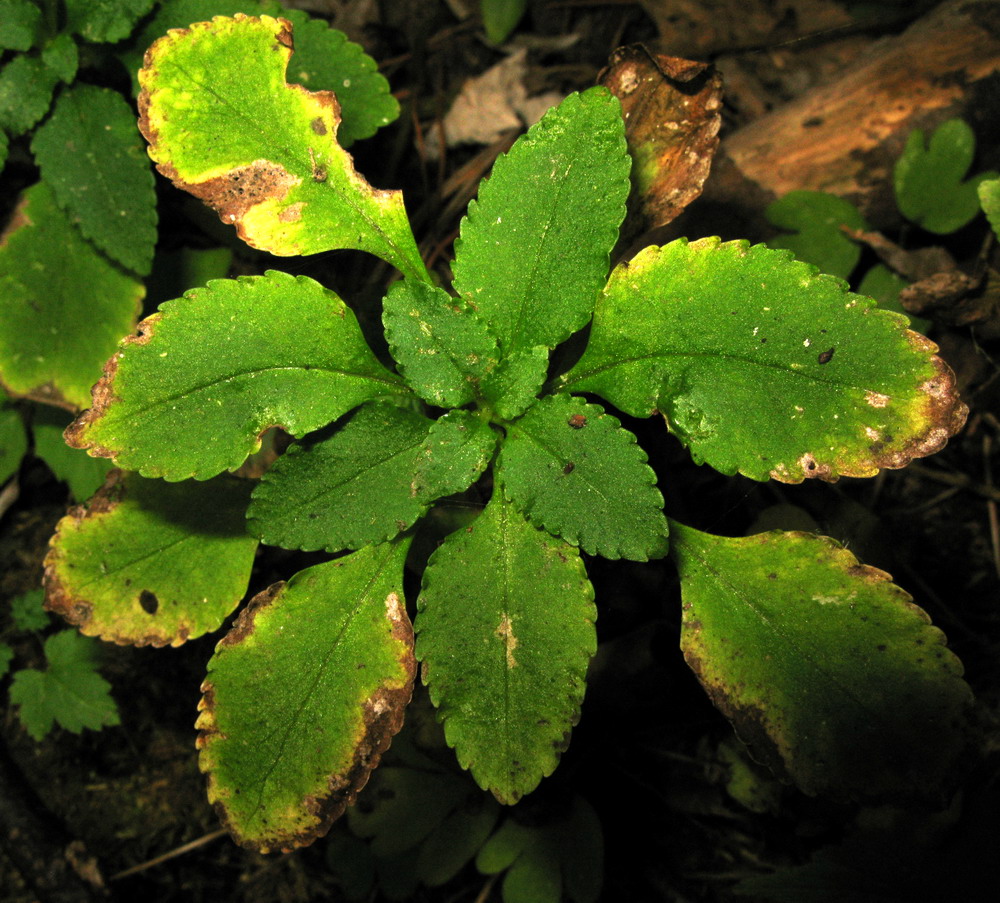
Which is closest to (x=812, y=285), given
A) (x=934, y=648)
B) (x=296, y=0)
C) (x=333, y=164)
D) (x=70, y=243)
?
(x=934, y=648)

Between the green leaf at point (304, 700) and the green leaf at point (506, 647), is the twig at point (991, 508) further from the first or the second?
the green leaf at point (304, 700)

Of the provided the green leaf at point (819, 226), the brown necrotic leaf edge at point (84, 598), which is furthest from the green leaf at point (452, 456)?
the green leaf at point (819, 226)

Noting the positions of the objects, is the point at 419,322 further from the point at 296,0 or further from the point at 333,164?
the point at 296,0

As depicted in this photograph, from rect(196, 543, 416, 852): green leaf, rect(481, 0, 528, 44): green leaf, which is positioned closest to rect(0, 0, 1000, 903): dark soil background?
rect(481, 0, 528, 44): green leaf

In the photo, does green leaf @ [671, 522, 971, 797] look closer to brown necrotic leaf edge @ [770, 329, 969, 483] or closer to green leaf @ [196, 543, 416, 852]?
brown necrotic leaf edge @ [770, 329, 969, 483]

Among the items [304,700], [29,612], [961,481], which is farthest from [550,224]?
[29,612]

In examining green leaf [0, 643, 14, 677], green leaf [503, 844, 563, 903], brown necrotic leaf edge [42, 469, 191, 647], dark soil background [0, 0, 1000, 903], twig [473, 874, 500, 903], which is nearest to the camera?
brown necrotic leaf edge [42, 469, 191, 647]

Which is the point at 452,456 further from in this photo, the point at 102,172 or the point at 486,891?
the point at 486,891
